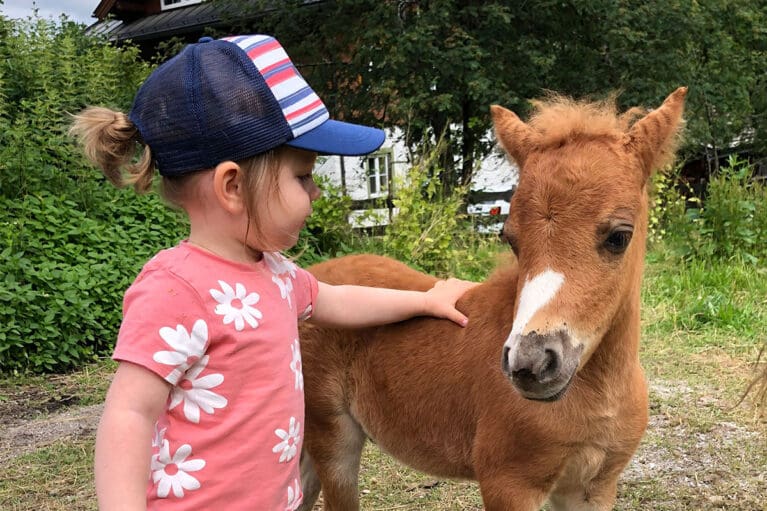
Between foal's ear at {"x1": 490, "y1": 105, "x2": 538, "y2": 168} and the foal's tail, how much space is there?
1.60 m

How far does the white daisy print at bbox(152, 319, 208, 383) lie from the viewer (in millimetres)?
1497

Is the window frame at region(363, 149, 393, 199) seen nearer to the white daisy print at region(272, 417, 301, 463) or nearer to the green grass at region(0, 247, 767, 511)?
the green grass at region(0, 247, 767, 511)

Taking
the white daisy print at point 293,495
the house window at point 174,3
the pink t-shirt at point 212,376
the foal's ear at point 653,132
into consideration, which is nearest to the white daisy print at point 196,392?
the pink t-shirt at point 212,376

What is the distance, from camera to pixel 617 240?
1.96 meters

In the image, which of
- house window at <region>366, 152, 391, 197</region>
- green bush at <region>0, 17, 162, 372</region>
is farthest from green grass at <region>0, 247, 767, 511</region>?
house window at <region>366, 152, 391, 197</region>

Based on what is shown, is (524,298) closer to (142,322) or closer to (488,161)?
(142,322)

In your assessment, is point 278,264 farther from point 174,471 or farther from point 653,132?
point 653,132

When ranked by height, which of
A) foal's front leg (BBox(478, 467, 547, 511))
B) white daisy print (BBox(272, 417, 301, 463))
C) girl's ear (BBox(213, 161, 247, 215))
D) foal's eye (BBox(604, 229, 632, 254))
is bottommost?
foal's front leg (BBox(478, 467, 547, 511))

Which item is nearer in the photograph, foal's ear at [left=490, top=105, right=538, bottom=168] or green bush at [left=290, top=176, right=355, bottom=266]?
foal's ear at [left=490, top=105, right=538, bottom=168]

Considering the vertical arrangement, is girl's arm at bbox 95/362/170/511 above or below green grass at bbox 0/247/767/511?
above

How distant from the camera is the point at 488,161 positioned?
15.9m

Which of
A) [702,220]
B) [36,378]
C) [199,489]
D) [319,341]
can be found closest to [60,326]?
[36,378]

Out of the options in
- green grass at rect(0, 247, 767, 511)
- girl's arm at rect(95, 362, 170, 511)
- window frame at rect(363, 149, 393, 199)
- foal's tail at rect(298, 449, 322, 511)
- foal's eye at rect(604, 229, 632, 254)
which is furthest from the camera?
window frame at rect(363, 149, 393, 199)

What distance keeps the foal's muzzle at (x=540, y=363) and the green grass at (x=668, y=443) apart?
5.89 ft
